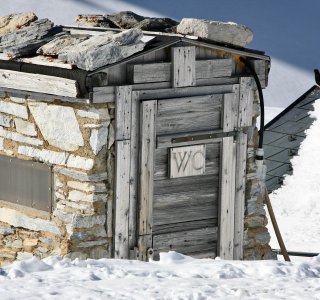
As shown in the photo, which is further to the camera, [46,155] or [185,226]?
[185,226]

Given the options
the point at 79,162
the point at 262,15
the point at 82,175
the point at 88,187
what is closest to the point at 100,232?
the point at 88,187

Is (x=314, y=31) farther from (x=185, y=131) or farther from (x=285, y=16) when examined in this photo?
(x=185, y=131)

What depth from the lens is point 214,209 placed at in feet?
38.0

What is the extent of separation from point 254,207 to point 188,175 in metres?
0.96

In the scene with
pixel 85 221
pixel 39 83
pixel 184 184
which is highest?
pixel 39 83

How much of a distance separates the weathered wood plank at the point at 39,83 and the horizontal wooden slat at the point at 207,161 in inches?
38.7

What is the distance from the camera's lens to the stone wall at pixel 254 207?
11.8m

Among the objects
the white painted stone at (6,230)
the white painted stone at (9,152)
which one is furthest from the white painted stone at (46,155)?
the white painted stone at (6,230)

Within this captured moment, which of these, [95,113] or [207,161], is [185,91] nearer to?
[207,161]

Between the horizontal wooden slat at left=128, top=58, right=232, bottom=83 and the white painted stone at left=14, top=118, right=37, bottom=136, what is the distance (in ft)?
3.21

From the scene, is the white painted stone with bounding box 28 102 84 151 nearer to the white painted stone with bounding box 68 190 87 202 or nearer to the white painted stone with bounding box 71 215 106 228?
the white painted stone with bounding box 68 190 87 202

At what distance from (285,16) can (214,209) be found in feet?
33.6

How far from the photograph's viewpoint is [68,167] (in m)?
10.9

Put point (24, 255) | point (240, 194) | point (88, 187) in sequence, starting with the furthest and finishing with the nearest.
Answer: point (240, 194), point (24, 255), point (88, 187)
